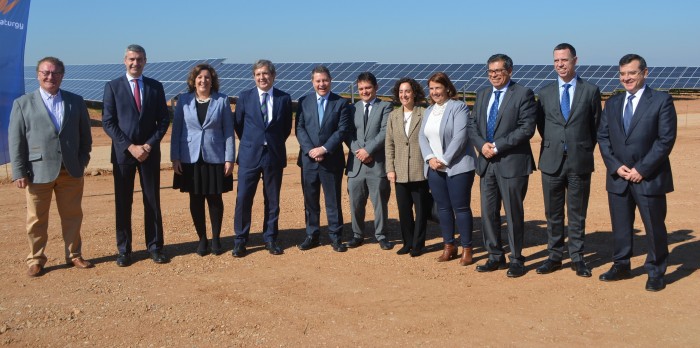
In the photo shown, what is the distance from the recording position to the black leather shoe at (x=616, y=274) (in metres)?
5.62

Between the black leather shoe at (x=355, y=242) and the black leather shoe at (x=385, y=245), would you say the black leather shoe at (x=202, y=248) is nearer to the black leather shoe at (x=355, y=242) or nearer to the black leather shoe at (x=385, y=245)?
the black leather shoe at (x=355, y=242)

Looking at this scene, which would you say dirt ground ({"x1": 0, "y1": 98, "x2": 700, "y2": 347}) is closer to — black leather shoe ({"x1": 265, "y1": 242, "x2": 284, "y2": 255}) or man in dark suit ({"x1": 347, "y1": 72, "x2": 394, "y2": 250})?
black leather shoe ({"x1": 265, "y1": 242, "x2": 284, "y2": 255})

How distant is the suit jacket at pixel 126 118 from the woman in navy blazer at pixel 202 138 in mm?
261

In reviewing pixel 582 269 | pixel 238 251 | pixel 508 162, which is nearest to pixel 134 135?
pixel 238 251

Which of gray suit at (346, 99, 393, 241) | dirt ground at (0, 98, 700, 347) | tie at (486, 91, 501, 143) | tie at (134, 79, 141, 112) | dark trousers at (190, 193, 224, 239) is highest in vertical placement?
tie at (134, 79, 141, 112)

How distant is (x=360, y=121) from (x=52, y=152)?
2.64 metres

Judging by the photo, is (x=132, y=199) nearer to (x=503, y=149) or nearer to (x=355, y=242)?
(x=355, y=242)

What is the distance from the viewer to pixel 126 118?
6.18m

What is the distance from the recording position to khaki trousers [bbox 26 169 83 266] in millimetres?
6012

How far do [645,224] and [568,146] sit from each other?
81 centimetres

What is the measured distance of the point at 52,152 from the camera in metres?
5.90

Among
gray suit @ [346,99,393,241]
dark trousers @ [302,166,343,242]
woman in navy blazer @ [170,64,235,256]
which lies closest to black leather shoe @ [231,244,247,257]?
woman in navy blazer @ [170,64,235,256]

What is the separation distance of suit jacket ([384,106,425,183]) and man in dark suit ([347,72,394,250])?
13cm

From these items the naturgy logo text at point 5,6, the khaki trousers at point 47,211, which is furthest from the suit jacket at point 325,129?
the naturgy logo text at point 5,6
